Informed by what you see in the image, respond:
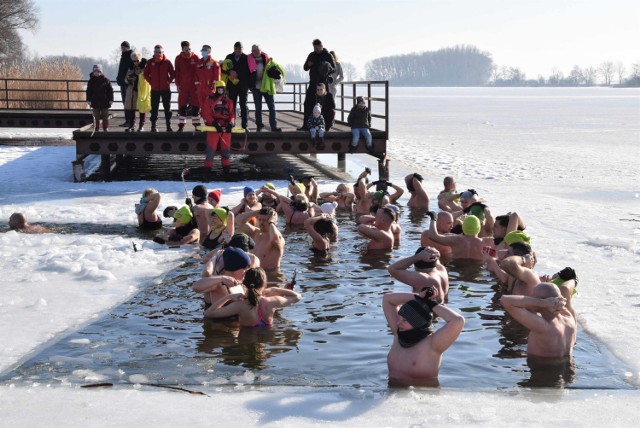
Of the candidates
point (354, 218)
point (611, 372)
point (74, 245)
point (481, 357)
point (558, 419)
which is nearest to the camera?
point (558, 419)

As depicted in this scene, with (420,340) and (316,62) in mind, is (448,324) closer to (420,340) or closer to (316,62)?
(420,340)

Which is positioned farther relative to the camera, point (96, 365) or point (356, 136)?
point (356, 136)

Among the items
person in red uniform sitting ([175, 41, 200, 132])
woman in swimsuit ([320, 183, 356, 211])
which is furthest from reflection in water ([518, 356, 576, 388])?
person in red uniform sitting ([175, 41, 200, 132])

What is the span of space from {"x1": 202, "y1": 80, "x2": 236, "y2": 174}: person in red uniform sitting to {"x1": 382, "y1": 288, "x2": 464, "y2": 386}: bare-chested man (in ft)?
35.5

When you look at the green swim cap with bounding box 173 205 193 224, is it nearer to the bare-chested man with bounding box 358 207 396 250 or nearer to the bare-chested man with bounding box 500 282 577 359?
Result: the bare-chested man with bounding box 358 207 396 250

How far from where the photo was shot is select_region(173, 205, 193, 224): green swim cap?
11.2 metres

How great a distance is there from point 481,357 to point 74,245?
616 cm

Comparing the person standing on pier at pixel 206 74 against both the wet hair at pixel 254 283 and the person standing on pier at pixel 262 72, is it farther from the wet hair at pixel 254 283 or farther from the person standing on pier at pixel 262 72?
the wet hair at pixel 254 283

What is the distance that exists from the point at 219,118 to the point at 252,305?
9.66 meters

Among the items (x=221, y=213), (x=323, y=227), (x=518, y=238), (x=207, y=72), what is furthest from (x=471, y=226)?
(x=207, y=72)

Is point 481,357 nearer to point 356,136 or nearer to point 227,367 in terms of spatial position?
point 227,367

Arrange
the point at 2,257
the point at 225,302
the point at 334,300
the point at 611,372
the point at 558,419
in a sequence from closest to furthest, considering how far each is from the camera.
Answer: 1. the point at 558,419
2. the point at 611,372
3. the point at 225,302
4. the point at 334,300
5. the point at 2,257

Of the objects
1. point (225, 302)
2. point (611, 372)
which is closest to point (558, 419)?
point (611, 372)

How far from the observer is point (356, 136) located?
58.4 ft
